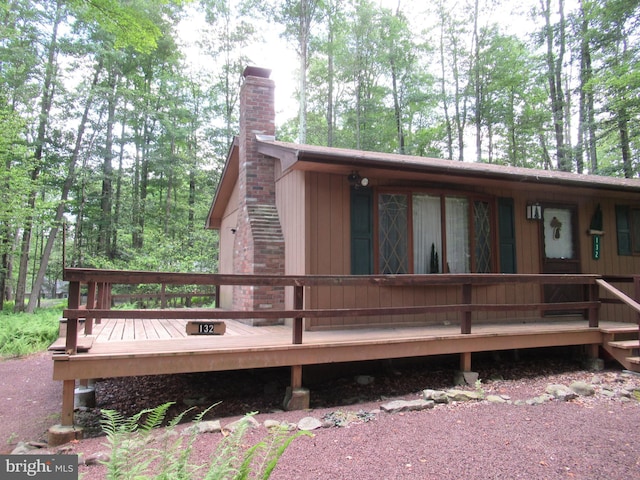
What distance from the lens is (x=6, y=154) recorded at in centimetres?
1191

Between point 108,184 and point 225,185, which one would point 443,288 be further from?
point 108,184

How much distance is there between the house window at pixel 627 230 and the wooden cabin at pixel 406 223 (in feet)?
0.08

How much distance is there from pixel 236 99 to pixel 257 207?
15076 mm

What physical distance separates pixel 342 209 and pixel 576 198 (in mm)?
4688

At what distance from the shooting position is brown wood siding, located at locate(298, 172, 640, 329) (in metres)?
5.69

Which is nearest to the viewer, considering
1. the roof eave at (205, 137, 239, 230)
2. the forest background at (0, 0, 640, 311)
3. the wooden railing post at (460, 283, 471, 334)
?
the wooden railing post at (460, 283, 471, 334)

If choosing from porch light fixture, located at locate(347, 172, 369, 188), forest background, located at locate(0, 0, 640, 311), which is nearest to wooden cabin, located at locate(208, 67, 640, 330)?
porch light fixture, located at locate(347, 172, 369, 188)

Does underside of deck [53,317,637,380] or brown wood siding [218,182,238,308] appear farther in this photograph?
brown wood siding [218,182,238,308]

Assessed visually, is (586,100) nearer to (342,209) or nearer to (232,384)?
(342,209)

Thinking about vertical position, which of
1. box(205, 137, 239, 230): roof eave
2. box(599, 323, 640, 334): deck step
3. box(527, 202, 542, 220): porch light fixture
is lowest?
box(599, 323, 640, 334): deck step

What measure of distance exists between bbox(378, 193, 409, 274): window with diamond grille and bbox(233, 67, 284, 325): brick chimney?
166 cm

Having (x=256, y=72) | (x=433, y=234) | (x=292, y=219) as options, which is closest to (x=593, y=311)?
(x=433, y=234)

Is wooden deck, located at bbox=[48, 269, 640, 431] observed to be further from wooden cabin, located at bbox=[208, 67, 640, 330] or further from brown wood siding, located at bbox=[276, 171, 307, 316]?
brown wood siding, located at bbox=[276, 171, 307, 316]

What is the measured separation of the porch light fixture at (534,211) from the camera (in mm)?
6934
